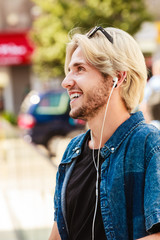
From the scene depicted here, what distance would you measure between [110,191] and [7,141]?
862 cm

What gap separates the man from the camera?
131 centimetres

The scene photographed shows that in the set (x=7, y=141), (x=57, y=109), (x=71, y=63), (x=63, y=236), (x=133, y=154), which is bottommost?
→ (x=63, y=236)

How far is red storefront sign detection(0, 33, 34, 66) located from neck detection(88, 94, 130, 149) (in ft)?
67.6

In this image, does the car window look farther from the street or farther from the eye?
the eye

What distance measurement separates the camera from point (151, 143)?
132cm

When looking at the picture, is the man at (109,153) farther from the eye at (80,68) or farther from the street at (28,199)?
the street at (28,199)

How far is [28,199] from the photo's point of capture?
486cm

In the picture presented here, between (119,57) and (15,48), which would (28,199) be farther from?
(15,48)

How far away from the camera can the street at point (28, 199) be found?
3.76 metres

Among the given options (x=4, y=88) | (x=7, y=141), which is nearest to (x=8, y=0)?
(x=4, y=88)

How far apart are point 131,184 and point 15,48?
21105mm

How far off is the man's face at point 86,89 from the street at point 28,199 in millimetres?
1988

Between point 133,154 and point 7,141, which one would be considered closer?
point 133,154

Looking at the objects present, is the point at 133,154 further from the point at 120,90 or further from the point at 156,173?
the point at 120,90
